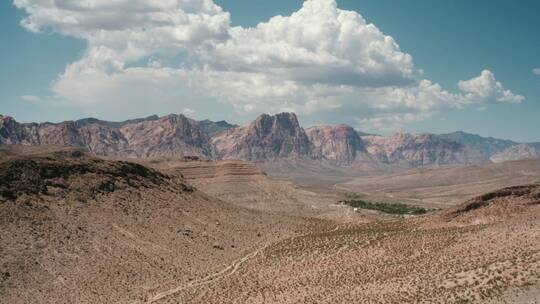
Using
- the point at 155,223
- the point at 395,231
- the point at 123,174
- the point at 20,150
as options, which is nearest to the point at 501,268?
the point at 395,231

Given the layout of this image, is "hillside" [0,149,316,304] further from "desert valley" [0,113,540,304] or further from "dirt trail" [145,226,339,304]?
"dirt trail" [145,226,339,304]

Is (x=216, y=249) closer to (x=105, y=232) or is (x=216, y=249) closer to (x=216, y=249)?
(x=216, y=249)

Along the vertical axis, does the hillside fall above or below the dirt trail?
above

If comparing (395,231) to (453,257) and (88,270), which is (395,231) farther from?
(88,270)

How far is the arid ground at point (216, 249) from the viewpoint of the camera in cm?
4719

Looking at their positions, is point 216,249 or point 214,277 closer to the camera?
point 214,277

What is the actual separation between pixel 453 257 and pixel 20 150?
83.9 meters

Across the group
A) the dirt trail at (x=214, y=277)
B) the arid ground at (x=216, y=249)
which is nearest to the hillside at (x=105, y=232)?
the arid ground at (x=216, y=249)

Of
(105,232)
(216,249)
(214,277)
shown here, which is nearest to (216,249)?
(216,249)

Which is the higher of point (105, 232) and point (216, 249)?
point (105, 232)

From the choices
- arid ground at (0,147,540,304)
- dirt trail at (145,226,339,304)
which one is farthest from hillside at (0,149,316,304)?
dirt trail at (145,226,339,304)

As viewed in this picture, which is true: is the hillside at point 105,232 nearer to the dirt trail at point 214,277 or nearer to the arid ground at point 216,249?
the arid ground at point 216,249

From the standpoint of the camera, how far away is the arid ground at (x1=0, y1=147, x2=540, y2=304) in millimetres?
47188

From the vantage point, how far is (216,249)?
75.7m
